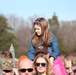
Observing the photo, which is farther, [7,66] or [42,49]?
[42,49]

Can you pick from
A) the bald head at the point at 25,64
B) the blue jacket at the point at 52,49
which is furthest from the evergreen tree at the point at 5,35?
the bald head at the point at 25,64

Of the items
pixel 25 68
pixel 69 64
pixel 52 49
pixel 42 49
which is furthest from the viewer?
pixel 52 49

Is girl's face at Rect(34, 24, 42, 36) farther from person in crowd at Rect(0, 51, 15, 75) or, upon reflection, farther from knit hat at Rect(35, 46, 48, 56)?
person in crowd at Rect(0, 51, 15, 75)

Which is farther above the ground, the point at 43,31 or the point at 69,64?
the point at 43,31

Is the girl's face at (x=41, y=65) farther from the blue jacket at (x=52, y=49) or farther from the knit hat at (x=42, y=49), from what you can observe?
A: the blue jacket at (x=52, y=49)

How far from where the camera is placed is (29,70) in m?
5.32

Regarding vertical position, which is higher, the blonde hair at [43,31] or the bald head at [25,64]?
the blonde hair at [43,31]

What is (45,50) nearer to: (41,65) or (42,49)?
(42,49)

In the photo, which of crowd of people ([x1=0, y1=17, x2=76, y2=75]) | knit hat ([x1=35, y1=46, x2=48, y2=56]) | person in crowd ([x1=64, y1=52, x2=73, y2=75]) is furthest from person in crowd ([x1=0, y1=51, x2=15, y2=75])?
person in crowd ([x1=64, y1=52, x2=73, y2=75])

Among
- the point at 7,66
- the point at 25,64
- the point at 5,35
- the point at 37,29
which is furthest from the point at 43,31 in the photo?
the point at 5,35

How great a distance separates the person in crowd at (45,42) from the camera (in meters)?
6.56

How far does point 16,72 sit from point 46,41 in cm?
85

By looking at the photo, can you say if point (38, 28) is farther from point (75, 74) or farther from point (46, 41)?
point (75, 74)

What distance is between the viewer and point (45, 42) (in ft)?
21.7
